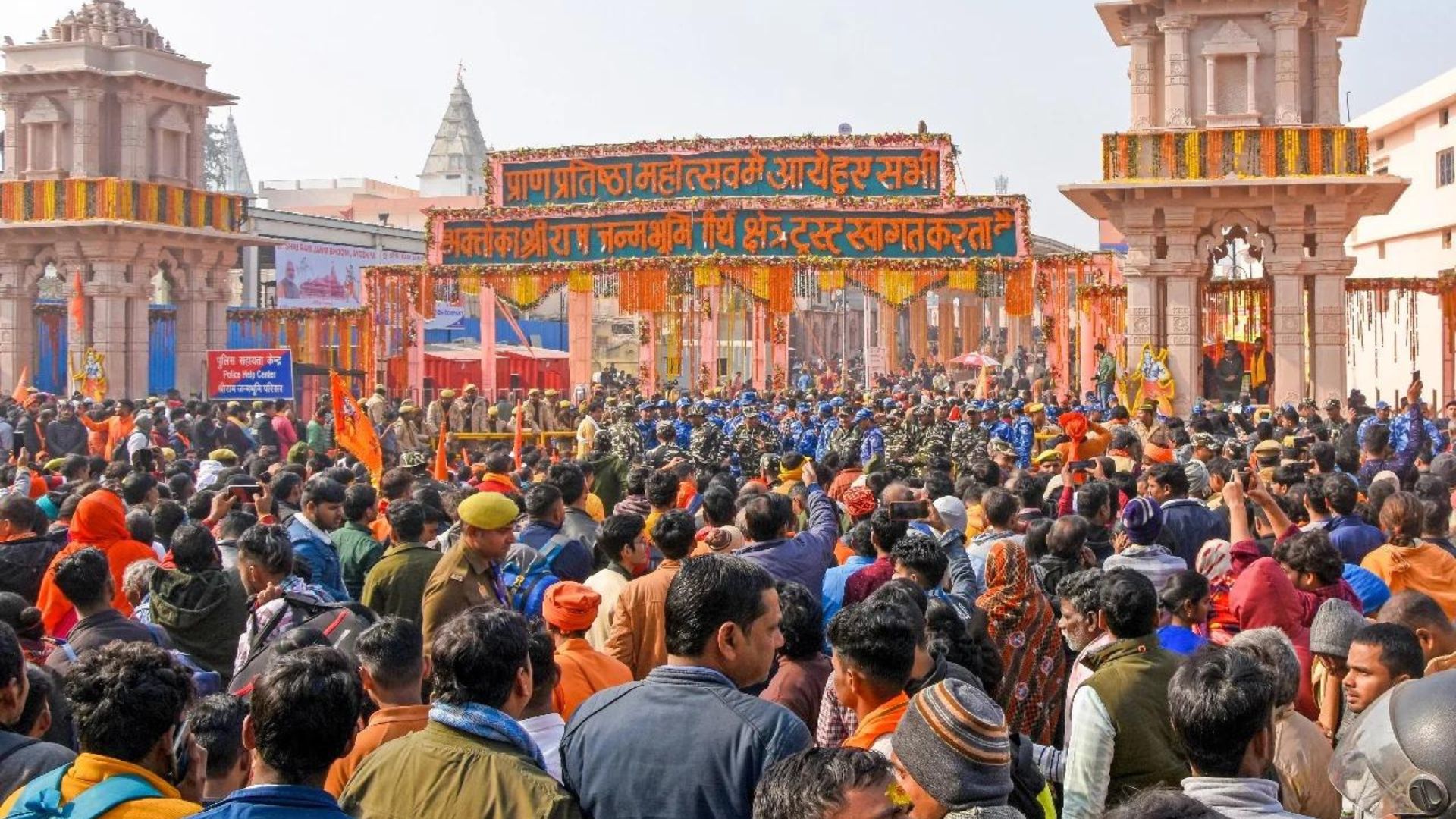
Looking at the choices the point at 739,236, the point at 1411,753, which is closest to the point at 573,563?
the point at 1411,753

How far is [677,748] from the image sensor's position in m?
3.66

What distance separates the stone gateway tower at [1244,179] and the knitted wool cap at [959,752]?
1839cm

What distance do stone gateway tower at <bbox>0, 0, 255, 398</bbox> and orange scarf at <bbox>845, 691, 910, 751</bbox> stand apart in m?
26.4

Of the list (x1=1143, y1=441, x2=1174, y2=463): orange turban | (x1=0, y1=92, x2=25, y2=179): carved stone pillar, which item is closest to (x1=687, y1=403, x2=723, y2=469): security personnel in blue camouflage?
(x1=1143, y1=441, x2=1174, y2=463): orange turban

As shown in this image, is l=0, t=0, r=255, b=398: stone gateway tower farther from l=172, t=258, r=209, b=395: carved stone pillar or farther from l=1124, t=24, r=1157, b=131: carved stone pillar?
l=1124, t=24, r=1157, b=131: carved stone pillar

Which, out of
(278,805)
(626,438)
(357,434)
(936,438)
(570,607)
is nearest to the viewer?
(278,805)

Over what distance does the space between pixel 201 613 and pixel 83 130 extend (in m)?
24.9

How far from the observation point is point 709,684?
3.80 metres

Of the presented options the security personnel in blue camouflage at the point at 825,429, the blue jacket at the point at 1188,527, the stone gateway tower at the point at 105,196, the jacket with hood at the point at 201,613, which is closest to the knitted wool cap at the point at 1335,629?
the blue jacket at the point at 1188,527

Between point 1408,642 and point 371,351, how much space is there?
2445cm

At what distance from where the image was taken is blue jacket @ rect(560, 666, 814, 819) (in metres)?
3.61

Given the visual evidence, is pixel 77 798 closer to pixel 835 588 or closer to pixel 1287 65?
pixel 835 588

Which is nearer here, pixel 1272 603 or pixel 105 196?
pixel 1272 603

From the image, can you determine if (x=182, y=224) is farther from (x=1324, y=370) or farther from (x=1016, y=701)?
(x=1016, y=701)
